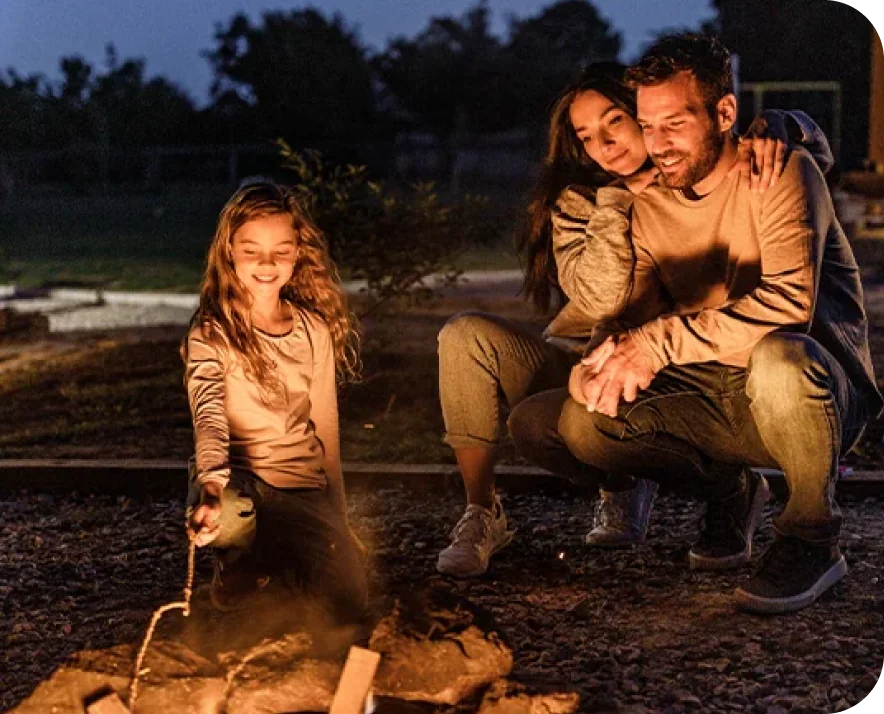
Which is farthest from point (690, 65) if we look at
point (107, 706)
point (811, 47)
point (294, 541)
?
point (811, 47)

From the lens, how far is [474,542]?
3.95 meters

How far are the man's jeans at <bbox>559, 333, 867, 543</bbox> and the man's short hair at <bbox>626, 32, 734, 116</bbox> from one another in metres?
0.71

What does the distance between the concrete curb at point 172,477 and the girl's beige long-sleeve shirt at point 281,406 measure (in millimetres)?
1177

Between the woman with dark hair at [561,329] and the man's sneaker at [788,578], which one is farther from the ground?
the woman with dark hair at [561,329]

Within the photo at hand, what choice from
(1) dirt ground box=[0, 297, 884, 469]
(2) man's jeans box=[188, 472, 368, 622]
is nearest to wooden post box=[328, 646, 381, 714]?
(2) man's jeans box=[188, 472, 368, 622]

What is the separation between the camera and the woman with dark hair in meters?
3.88

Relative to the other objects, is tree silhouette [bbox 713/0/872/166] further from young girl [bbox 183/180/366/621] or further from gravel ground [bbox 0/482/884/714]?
young girl [bbox 183/180/366/621]

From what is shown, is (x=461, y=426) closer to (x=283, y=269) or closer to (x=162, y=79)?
(x=283, y=269)

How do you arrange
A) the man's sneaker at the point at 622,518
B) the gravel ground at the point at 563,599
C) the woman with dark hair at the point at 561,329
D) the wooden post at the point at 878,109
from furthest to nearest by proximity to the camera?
the wooden post at the point at 878,109 → the man's sneaker at the point at 622,518 → the woman with dark hair at the point at 561,329 → the gravel ground at the point at 563,599

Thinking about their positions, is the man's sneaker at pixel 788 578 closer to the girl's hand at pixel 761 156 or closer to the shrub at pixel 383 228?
the girl's hand at pixel 761 156

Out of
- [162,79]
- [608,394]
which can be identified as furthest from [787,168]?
[162,79]

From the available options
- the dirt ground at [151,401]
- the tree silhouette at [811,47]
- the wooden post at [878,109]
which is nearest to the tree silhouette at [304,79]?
the tree silhouette at [811,47]

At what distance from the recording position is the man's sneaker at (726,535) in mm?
3893

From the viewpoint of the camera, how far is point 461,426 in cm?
404
